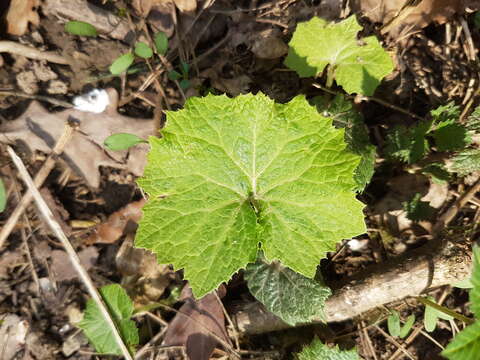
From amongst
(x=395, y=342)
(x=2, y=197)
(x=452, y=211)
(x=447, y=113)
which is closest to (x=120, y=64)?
(x=2, y=197)

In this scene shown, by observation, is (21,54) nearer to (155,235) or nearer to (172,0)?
(172,0)

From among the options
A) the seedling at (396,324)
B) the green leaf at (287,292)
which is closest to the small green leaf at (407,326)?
the seedling at (396,324)

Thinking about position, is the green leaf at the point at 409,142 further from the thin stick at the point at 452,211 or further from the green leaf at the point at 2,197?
the green leaf at the point at 2,197

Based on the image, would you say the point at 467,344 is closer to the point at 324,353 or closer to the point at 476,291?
the point at 476,291

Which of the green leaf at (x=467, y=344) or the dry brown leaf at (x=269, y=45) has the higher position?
A: the dry brown leaf at (x=269, y=45)

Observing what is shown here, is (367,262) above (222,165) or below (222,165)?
below

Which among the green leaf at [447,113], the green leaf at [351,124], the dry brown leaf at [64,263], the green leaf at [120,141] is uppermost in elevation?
the green leaf at [447,113]

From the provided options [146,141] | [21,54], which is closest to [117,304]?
[146,141]
